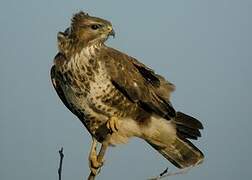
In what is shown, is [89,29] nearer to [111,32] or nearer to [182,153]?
[111,32]

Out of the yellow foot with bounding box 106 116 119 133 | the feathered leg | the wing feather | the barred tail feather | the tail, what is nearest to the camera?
the feathered leg

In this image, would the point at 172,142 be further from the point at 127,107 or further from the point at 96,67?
the point at 96,67

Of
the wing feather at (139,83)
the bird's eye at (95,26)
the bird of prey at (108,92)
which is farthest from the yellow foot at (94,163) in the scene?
the bird's eye at (95,26)

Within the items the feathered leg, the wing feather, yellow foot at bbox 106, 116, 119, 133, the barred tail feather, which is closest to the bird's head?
the wing feather

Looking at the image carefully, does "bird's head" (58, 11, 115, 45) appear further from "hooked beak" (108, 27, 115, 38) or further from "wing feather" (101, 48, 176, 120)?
"wing feather" (101, 48, 176, 120)

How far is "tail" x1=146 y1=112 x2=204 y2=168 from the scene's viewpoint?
7477 mm

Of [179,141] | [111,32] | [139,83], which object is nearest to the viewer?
[111,32]

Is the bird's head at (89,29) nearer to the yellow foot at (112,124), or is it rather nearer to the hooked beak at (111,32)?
the hooked beak at (111,32)

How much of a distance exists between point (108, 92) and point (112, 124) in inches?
13.9

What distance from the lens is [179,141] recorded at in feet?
25.4

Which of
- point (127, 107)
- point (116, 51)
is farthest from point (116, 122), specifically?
point (116, 51)

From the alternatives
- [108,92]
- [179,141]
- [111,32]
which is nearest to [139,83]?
[108,92]

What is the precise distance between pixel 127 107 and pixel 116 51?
67 cm

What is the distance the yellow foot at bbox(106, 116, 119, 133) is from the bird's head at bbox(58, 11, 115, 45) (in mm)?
867
